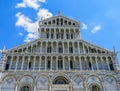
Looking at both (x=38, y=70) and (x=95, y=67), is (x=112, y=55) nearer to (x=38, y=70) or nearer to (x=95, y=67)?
(x=95, y=67)

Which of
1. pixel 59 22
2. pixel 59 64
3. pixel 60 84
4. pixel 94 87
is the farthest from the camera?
pixel 59 22

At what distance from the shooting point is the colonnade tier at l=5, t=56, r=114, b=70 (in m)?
25.3

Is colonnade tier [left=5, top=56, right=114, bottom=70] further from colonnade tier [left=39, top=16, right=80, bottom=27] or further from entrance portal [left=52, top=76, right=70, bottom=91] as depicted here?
colonnade tier [left=39, top=16, right=80, bottom=27]

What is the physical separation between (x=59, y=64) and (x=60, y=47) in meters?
2.90

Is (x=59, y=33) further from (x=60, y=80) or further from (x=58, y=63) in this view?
(x=60, y=80)

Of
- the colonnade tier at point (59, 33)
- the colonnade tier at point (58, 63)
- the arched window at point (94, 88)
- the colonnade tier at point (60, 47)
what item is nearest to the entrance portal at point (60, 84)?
the colonnade tier at point (58, 63)

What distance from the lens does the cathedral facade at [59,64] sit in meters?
23.8

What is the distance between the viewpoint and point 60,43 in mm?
27578

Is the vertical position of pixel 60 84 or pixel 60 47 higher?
pixel 60 47

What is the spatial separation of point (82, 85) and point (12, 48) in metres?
11.3

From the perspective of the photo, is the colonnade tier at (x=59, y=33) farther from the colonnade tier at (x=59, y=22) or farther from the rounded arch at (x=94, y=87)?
the rounded arch at (x=94, y=87)

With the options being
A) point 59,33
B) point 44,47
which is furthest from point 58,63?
point 59,33

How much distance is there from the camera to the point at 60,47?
90.1 ft

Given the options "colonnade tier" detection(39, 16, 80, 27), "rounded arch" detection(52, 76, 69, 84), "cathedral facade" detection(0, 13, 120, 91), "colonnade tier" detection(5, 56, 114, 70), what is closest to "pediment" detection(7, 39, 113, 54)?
"cathedral facade" detection(0, 13, 120, 91)
